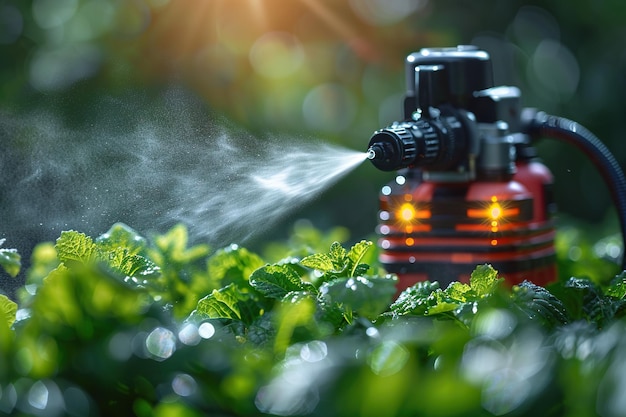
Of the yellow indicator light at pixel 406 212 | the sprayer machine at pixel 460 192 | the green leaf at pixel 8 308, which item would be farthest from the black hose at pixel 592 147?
the green leaf at pixel 8 308

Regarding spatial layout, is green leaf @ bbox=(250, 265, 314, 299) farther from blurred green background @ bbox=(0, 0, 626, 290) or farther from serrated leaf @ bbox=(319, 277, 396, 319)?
blurred green background @ bbox=(0, 0, 626, 290)

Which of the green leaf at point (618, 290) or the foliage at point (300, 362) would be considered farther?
the green leaf at point (618, 290)

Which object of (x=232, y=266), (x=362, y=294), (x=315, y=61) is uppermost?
(x=362, y=294)

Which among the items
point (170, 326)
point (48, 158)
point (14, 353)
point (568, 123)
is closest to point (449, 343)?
point (170, 326)

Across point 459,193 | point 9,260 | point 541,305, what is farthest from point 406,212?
point 9,260

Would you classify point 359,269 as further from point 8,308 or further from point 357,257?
point 8,308

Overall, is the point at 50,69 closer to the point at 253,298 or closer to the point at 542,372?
the point at 253,298

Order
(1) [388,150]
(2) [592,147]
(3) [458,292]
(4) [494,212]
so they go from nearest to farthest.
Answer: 1. (3) [458,292]
2. (1) [388,150]
3. (4) [494,212]
4. (2) [592,147]

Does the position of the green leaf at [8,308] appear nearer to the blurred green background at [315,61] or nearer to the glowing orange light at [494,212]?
the glowing orange light at [494,212]
